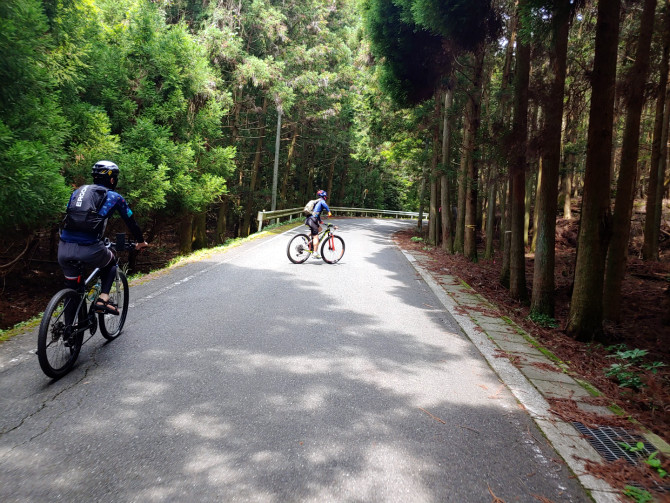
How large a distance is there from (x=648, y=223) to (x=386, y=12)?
11.6 m

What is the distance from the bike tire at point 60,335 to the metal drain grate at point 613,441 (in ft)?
15.2

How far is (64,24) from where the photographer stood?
9445 millimetres

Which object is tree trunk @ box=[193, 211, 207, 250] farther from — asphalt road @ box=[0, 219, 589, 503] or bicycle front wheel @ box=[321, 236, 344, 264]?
asphalt road @ box=[0, 219, 589, 503]

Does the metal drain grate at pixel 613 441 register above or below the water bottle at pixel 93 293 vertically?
below

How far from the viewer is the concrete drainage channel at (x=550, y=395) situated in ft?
9.94

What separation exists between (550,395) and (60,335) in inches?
188

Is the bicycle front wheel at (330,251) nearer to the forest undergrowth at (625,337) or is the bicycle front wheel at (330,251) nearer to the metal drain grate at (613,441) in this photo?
the forest undergrowth at (625,337)

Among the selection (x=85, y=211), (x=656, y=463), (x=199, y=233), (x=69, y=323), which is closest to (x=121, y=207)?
(x=85, y=211)

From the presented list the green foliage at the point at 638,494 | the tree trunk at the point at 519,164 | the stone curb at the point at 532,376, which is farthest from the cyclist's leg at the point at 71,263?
the tree trunk at the point at 519,164

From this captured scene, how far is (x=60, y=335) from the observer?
3811 millimetres

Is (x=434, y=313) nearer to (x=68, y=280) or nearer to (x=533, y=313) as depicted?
(x=533, y=313)

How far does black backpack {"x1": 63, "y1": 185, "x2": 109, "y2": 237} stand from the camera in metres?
4.09

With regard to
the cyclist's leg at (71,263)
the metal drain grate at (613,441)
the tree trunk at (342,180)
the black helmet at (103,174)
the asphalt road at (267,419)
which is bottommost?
the metal drain grate at (613,441)

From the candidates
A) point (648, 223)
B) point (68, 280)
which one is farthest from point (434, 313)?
point (648, 223)
